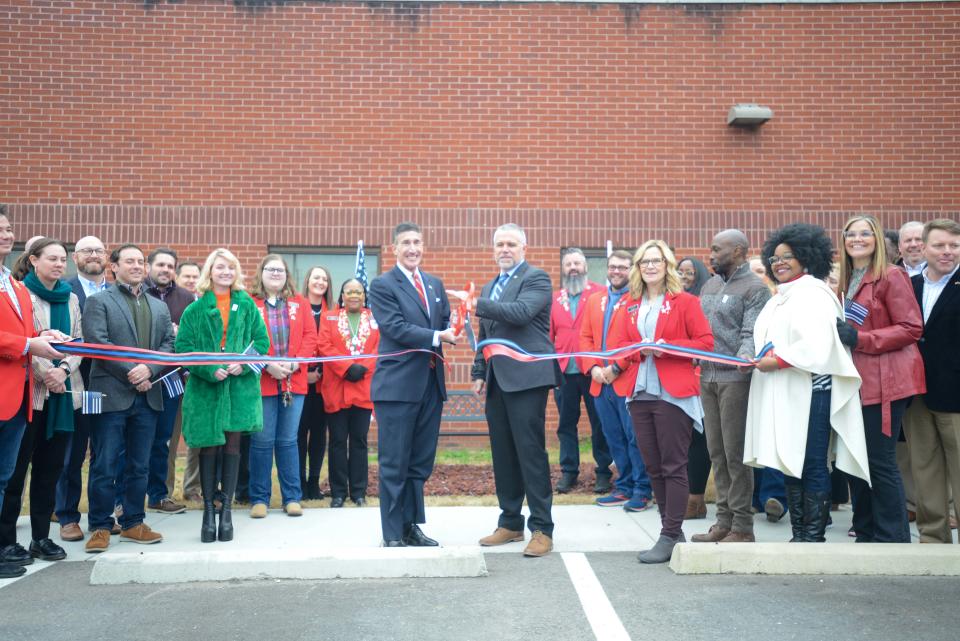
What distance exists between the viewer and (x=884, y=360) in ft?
18.9

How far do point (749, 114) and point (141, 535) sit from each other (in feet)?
28.4

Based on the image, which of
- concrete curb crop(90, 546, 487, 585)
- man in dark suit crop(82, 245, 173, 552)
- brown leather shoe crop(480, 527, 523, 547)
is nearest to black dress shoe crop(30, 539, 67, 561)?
man in dark suit crop(82, 245, 173, 552)

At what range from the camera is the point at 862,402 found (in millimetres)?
5820

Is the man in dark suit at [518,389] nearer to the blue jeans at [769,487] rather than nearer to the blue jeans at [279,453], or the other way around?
the blue jeans at [279,453]

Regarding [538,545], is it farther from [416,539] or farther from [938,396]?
[938,396]

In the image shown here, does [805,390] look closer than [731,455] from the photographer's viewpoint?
Yes

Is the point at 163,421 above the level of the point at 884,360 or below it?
below

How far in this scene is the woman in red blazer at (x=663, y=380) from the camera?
5.86 m

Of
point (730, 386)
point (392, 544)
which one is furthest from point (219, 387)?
point (730, 386)

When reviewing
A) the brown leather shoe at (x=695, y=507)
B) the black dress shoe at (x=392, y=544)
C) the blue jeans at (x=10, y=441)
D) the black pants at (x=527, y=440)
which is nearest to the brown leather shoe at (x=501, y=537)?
the black pants at (x=527, y=440)

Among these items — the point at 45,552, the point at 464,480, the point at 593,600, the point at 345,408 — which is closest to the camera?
the point at 593,600

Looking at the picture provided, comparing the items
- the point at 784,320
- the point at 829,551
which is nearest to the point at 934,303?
the point at 784,320

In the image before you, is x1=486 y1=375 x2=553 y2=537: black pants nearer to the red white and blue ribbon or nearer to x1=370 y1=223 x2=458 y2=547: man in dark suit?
the red white and blue ribbon

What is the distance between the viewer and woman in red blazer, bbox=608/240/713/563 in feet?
19.2
